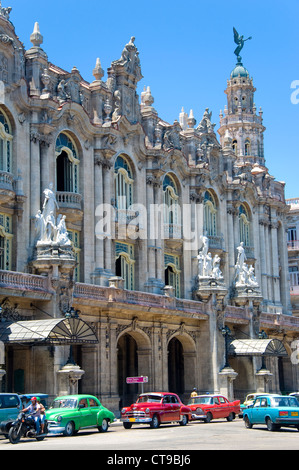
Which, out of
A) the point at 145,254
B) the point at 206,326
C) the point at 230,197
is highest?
the point at 230,197

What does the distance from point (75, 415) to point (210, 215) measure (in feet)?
103

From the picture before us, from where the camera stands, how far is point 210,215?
192ft

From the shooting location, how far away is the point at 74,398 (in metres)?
30.1

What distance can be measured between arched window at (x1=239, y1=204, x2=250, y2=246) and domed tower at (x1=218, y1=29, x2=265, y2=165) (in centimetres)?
812

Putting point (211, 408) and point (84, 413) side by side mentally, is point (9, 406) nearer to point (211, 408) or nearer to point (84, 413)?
point (84, 413)

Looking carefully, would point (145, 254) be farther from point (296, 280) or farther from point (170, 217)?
point (296, 280)

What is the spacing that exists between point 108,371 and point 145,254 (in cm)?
963

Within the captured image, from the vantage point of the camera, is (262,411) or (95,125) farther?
(95,125)

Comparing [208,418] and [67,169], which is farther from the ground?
[67,169]

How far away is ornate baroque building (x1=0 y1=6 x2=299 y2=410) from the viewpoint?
38250 mm

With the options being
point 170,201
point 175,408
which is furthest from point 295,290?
point 175,408

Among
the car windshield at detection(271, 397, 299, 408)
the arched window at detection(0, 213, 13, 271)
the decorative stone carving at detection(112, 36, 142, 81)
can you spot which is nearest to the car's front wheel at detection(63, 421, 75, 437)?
the car windshield at detection(271, 397, 299, 408)

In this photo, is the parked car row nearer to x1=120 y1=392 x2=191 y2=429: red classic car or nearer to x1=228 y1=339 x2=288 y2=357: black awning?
x1=120 y1=392 x2=191 y2=429: red classic car
